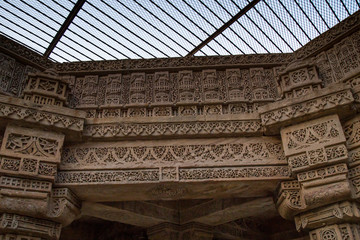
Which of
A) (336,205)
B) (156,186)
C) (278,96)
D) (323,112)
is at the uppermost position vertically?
(278,96)

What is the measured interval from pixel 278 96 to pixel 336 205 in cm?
215

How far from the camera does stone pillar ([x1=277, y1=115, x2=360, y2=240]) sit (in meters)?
5.13

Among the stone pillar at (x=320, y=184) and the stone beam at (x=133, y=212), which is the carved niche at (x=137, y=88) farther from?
the stone pillar at (x=320, y=184)

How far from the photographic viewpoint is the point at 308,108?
5695 millimetres

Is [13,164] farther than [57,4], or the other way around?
[57,4]

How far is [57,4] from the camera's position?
824cm

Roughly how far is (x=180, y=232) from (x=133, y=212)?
3.93 ft

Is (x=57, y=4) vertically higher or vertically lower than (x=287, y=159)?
higher

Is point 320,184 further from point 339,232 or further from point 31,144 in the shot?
point 31,144

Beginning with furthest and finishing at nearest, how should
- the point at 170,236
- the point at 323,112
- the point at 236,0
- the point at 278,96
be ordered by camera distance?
the point at 236,0
the point at 170,236
the point at 278,96
the point at 323,112

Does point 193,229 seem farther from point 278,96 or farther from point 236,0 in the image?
point 236,0

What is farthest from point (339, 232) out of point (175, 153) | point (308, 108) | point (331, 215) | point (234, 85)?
point (234, 85)

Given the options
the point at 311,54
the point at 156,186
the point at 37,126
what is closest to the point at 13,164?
the point at 37,126

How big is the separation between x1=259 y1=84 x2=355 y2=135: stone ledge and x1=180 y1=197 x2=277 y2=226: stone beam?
1452 millimetres
